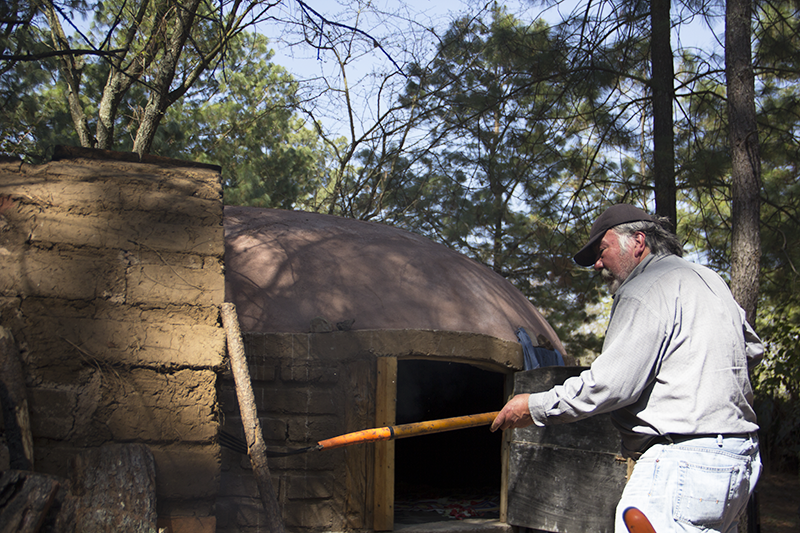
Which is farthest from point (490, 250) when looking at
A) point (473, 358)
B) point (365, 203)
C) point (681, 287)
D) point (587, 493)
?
point (681, 287)

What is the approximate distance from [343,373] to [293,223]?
1.72 meters

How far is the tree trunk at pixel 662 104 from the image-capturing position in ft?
21.7

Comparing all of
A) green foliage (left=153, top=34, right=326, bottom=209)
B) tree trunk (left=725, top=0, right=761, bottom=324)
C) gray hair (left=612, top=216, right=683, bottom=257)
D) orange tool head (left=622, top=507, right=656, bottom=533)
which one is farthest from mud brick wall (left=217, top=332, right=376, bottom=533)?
green foliage (left=153, top=34, right=326, bottom=209)

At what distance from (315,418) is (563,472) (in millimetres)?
1803

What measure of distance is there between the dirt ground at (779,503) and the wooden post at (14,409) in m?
7.37

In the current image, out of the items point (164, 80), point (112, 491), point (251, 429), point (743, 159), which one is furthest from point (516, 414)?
point (164, 80)

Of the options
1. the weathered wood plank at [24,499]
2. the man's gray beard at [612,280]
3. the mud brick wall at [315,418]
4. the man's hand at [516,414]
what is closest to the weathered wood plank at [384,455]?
the mud brick wall at [315,418]

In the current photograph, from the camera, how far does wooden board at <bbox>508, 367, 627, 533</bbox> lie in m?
4.18

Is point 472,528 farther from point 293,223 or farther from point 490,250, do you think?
point 490,250

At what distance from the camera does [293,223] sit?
5648mm

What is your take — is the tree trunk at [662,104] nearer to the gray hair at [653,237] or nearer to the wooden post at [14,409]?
the gray hair at [653,237]

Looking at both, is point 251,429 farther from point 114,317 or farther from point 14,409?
point 14,409

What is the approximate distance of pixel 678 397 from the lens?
2041 mm

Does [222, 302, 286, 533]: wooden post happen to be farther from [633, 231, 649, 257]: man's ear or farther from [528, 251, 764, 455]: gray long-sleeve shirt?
[633, 231, 649, 257]: man's ear
